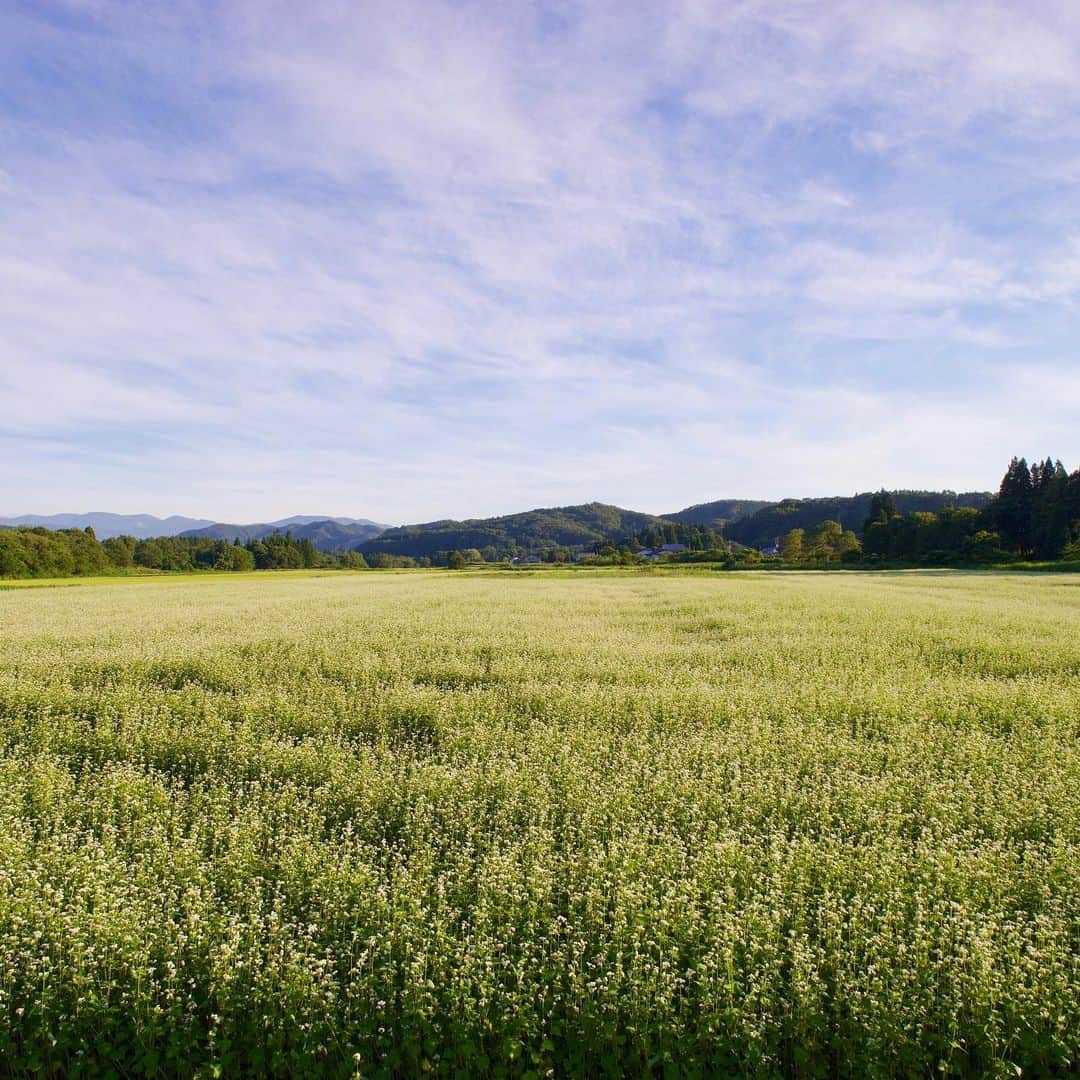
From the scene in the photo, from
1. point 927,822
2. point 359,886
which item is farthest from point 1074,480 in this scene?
point 359,886

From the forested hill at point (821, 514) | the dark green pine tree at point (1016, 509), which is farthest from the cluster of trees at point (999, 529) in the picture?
the forested hill at point (821, 514)

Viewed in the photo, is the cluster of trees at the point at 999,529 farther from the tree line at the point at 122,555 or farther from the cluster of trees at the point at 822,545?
the tree line at the point at 122,555

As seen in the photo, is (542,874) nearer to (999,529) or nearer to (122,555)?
(999,529)

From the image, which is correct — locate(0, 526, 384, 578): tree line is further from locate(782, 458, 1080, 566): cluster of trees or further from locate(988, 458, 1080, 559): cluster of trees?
locate(988, 458, 1080, 559): cluster of trees

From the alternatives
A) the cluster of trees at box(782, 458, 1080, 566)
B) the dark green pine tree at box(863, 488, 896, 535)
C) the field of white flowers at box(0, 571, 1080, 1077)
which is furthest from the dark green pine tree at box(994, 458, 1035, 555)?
the field of white flowers at box(0, 571, 1080, 1077)

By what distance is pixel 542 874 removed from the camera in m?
4.30

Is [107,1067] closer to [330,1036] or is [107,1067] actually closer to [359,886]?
[330,1036]

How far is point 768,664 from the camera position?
1088cm

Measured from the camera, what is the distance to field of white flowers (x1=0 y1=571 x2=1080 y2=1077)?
3309mm

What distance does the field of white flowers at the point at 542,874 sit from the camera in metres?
3.31

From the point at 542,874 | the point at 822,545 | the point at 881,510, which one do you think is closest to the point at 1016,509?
the point at 881,510

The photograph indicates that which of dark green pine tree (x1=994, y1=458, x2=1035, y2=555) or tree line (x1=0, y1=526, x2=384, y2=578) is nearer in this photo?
dark green pine tree (x1=994, y1=458, x2=1035, y2=555)

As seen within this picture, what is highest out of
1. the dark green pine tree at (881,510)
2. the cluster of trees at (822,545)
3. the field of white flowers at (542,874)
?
the dark green pine tree at (881,510)

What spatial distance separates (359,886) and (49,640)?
13.1 m
